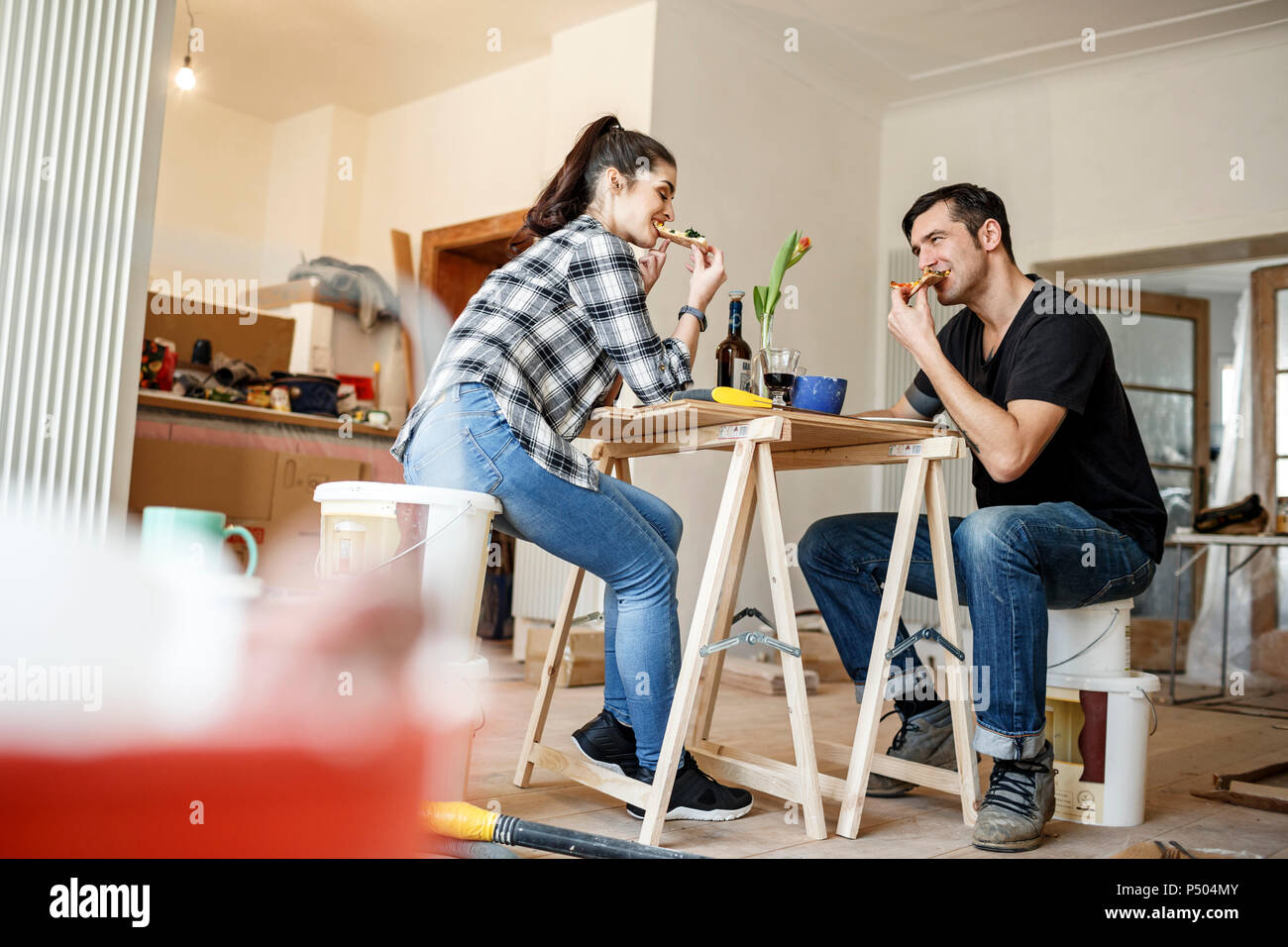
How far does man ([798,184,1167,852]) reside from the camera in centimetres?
173

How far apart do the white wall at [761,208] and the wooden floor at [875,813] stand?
1429mm

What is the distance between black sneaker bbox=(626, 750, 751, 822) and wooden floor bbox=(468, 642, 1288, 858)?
0.02m

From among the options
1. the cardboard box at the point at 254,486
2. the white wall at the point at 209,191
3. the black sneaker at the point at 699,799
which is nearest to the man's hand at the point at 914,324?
the black sneaker at the point at 699,799

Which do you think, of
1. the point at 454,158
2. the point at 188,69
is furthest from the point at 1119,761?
the point at 454,158

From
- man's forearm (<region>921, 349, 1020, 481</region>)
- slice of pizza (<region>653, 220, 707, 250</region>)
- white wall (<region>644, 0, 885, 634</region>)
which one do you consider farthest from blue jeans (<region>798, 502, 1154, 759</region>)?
white wall (<region>644, 0, 885, 634</region>)

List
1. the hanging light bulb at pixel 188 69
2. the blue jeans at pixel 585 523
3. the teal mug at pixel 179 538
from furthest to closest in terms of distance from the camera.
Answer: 1. the hanging light bulb at pixel 188 69
2. the blue jeans at pixel 585 523
3. the teal mug at pixel 179 538

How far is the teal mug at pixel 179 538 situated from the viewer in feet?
2.75

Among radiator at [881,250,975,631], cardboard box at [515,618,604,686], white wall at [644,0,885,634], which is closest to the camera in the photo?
cardboard box at [515,618,604,686]

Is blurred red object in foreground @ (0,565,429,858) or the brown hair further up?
the brown hair

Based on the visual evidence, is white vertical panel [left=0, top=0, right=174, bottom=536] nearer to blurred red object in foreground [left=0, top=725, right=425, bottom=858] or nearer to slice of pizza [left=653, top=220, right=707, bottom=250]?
slice of pizza [left=653, top=220, right=707, bottom=250]

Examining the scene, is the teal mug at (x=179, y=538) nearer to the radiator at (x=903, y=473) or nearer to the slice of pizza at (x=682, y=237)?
the slice of pizza at (x=682, y=237)

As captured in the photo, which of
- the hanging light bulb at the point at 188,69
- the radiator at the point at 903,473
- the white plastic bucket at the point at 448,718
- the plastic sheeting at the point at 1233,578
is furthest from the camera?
the radiator at the point at 903,473

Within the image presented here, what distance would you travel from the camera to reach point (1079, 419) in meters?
1.90

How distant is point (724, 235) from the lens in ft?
14.0
